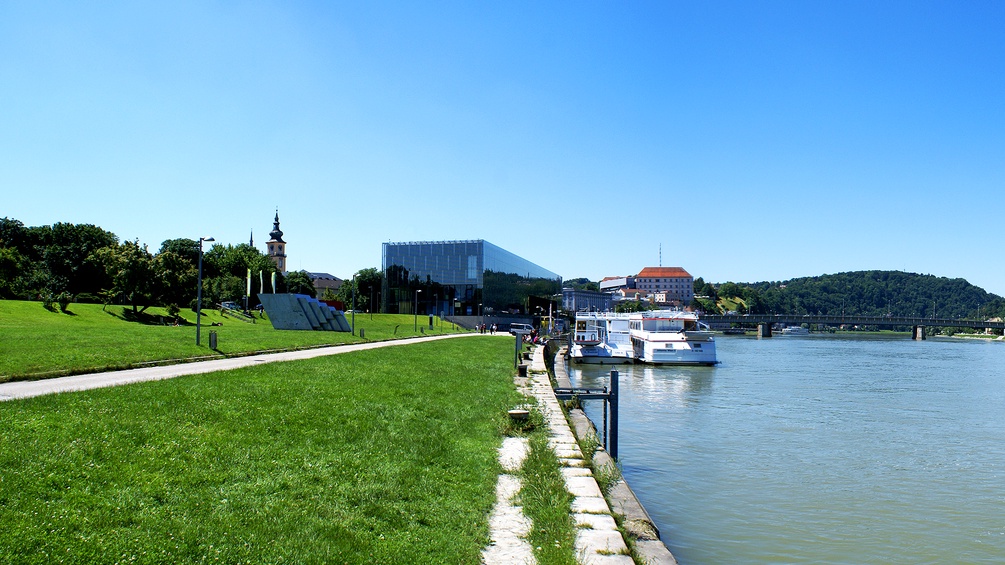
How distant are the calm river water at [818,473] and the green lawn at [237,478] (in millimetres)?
4519

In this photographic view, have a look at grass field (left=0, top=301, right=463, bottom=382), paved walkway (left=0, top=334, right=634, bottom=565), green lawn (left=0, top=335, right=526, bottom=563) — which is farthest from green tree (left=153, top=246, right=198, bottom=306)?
green lawn (left=0, top=335, right=526, bottom=563)

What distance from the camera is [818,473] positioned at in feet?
55.4

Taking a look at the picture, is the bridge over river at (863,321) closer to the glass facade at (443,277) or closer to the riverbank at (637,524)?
the glass facade at (443,277)

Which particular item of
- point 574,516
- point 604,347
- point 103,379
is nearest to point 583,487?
point 574,516

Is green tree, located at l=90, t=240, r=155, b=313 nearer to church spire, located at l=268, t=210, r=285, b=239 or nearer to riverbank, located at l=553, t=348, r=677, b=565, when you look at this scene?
riverbank, located at l=553, t=348, r=677, b=565

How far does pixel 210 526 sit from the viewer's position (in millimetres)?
7098

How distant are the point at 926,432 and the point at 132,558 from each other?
24.9m

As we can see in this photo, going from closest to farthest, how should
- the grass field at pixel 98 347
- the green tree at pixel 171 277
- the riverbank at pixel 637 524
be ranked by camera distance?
the riverbank at pixel 637 524 < the grass field at pixel 98 347 < the green tree at pixel 171 277

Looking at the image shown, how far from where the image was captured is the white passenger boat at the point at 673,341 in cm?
5450

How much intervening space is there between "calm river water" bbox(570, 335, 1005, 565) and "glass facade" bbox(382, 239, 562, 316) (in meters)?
81.3

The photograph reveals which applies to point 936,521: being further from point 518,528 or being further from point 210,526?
point 210,526

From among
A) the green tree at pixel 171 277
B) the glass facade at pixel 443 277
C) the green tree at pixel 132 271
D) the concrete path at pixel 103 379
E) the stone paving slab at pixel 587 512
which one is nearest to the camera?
the stone paving slab at pixel 587 512

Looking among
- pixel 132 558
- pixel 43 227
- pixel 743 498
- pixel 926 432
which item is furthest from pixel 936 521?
pixel 43 227

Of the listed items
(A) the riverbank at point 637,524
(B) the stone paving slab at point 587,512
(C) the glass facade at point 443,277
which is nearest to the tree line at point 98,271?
(C) the glass facade at point 443,277
